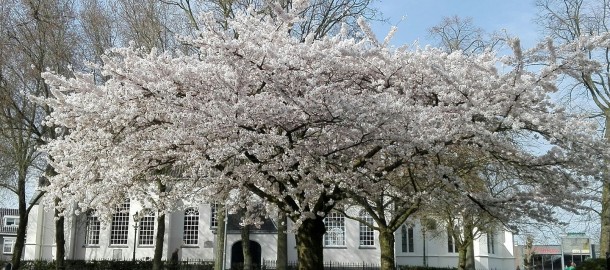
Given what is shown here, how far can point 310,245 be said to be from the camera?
49.4 feet

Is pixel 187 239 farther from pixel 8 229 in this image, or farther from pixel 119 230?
pixel 8 229

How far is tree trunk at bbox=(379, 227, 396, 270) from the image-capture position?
73.2 feet

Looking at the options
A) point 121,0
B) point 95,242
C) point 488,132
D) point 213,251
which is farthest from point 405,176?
point 95,242

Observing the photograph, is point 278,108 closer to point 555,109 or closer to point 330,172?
point 330,172

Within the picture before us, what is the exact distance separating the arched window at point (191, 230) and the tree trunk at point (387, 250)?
22543mm

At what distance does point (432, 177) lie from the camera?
14.0 meters

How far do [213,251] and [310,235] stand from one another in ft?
89.7

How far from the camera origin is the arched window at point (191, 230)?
42625 millimetres

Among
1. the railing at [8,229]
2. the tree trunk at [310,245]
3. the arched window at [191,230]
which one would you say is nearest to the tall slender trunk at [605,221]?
the tree trunk at [310,245]

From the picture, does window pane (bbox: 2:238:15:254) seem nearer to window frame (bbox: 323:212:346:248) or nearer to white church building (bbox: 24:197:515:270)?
white church building (bbox: 24:197:515:270)

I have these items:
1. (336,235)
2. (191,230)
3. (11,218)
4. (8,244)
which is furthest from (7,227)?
(336,235)

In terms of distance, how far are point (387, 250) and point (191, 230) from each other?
76.4 ft

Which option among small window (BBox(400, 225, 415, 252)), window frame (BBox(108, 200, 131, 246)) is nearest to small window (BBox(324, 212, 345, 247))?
small window (BBox(400, 225, 415, 252))

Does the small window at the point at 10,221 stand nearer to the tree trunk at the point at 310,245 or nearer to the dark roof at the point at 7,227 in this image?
the dark roof at the point at 7,227
